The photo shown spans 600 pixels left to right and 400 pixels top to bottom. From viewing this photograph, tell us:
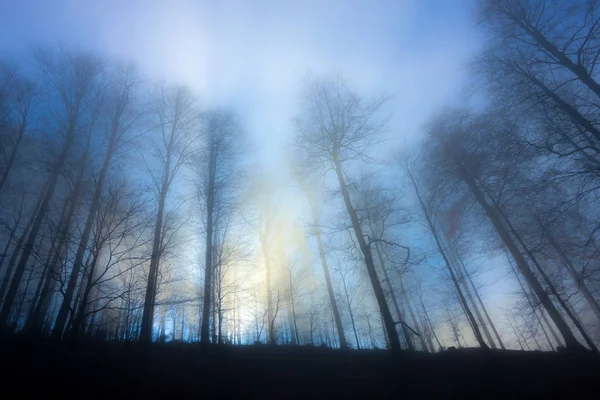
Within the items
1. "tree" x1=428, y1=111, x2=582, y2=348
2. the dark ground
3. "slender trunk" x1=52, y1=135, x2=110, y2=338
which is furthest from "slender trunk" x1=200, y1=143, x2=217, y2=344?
"tree" x1=428, y1=111, x2=582, y2=348

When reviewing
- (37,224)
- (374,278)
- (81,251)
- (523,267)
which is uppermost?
→ (37,224)

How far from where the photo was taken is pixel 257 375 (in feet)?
18.9

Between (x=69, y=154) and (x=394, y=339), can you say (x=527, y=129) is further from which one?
(x=69, y=154)

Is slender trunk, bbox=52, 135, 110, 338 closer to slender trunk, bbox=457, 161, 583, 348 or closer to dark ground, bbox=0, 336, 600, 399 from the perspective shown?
dark ground, bbox=0, 336, 600, 399

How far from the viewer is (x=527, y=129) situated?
399 inches

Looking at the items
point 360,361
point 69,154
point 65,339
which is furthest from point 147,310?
point 69,154

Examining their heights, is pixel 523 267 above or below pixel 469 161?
below

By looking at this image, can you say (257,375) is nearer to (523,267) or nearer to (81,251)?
(81,251)

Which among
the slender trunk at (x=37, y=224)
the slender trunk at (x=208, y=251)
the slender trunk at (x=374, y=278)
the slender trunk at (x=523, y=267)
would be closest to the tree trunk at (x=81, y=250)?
the slender trunk at (x=37, y=224)

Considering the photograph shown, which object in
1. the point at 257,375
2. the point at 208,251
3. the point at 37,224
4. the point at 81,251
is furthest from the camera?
the point at 208,251

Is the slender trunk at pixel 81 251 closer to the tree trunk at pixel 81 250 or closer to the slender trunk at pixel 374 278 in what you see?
the tree trunk at pixel 81 250

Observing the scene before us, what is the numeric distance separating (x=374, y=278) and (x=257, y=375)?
15.0 ft

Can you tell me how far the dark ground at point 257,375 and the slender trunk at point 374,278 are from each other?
1.87 feet

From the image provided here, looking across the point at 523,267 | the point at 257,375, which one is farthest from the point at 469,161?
the point at 257,375
